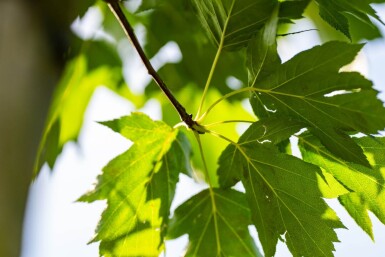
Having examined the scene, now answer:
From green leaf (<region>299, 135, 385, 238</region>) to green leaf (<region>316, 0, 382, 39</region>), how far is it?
0.19m

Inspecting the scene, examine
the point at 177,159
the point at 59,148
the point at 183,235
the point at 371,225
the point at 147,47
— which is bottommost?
the point at 371,225

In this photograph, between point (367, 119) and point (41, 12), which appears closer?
point (41, 12)

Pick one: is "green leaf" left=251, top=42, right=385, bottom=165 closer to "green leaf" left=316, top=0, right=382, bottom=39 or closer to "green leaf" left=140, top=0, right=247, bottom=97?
"green leaf" left=316, top=0, right=382, bottom=39

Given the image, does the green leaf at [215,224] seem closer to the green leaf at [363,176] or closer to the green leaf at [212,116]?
the green leaf at [363,176]

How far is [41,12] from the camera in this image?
1.70ft

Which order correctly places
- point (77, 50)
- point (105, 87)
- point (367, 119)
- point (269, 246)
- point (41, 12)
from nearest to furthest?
point (41, 12)
point (367, 119)
point (269, 246)
point (77, 50)
point (105, 87)

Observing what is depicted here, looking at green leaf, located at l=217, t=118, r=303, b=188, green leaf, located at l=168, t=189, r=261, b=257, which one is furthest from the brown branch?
green leaf, located at l=168, t=189, r=261, b=257

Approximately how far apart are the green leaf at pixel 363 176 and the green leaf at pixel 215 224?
0.63ft

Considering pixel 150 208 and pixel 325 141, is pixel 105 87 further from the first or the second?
pixel 325 141

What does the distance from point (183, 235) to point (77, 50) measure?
0.54 m

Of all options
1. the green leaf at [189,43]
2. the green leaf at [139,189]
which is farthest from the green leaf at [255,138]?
the green leaf at [189,43]

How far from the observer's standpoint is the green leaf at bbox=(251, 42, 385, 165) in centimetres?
78

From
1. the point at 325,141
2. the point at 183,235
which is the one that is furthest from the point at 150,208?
the point at 325,141

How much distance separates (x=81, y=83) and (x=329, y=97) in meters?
0.81
